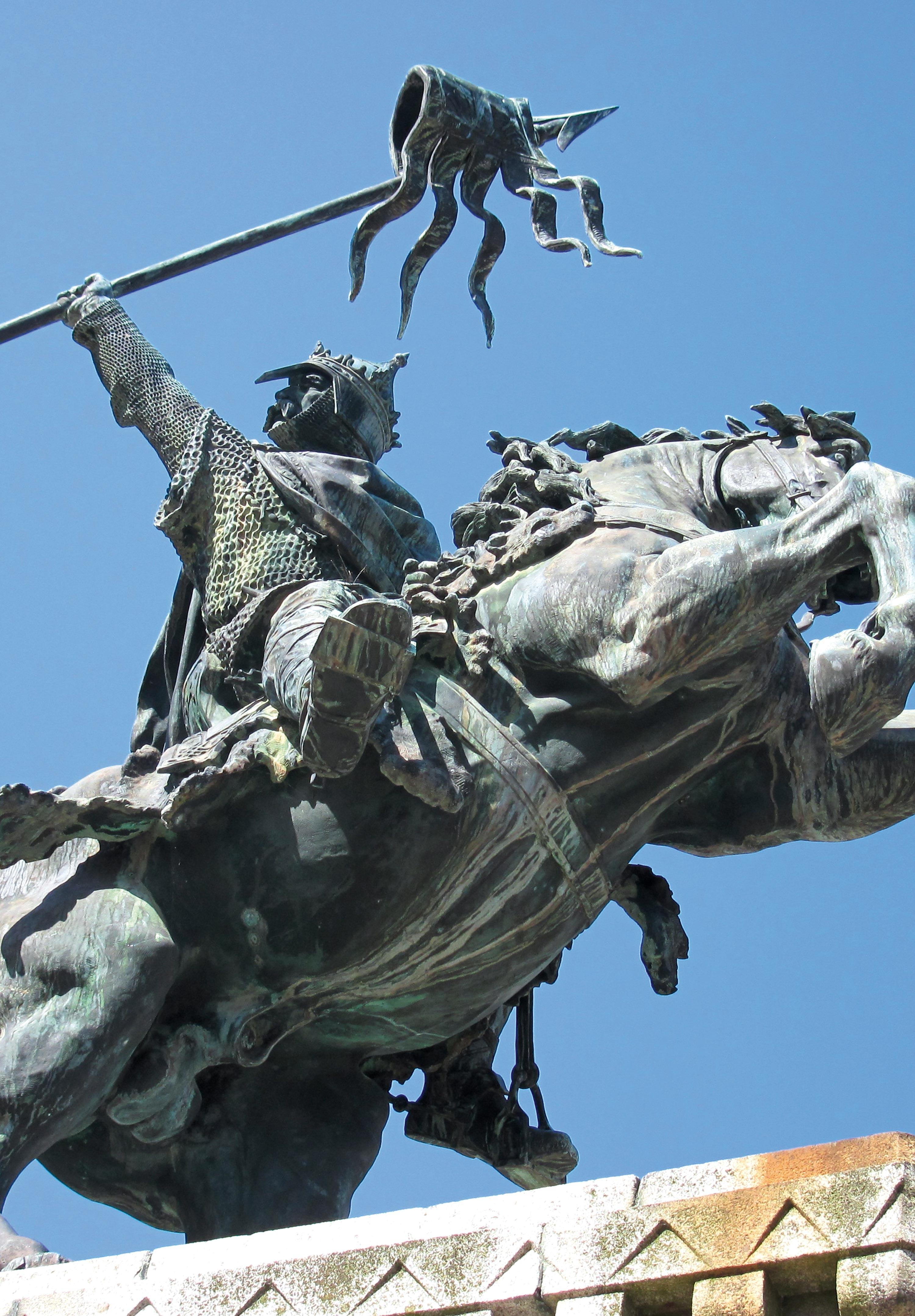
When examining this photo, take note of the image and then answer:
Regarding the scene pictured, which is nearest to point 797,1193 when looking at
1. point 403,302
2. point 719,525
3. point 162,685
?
point 719,525

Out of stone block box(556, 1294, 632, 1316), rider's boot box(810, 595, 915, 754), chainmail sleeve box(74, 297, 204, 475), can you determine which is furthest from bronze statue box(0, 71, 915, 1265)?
stone block box(556, 1294, 632, 1316)

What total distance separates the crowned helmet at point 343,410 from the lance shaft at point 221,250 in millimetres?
617

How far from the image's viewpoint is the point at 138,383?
9.68 meters

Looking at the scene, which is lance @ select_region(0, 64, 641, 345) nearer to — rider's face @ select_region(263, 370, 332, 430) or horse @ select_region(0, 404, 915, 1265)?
rider's face @ select_region(263, 370, 332, 430)

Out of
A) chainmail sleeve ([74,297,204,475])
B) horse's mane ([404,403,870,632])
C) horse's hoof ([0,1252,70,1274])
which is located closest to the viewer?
horse's hoof ([0,1252,70,1274])

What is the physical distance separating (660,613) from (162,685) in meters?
2.87

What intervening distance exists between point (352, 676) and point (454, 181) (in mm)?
3606

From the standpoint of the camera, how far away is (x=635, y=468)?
9.30 m

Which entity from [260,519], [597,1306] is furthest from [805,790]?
[597,1306]

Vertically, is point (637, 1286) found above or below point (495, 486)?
below

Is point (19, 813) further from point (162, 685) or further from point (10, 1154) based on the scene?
point (162, 685)

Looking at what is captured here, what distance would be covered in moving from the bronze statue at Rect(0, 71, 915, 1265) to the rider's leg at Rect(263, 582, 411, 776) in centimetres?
1

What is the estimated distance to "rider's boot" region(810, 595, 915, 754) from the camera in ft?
25.8

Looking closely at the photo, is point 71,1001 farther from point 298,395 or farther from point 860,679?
point 298,395
